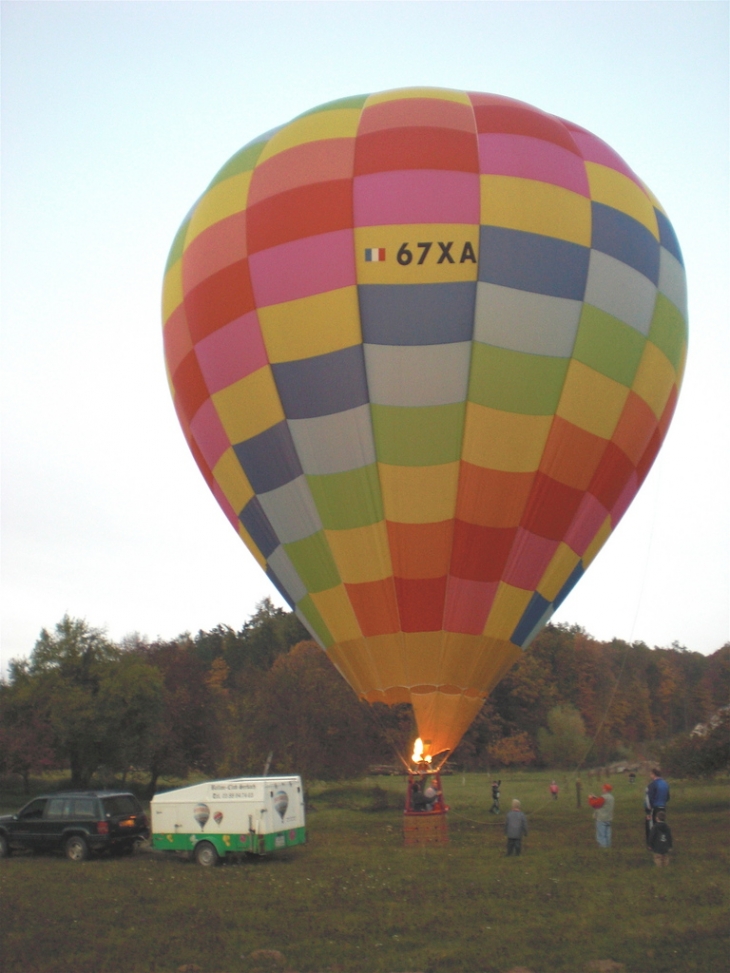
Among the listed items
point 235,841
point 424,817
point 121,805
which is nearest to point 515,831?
point 424,817

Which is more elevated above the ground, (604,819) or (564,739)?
(604,819)

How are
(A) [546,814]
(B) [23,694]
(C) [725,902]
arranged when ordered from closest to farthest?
1. (C) [725,902]
2. (A) [546,814]
3. (B) [23,694]

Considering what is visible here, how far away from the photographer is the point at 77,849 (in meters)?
12.9

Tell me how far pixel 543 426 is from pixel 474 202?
9.35 ft

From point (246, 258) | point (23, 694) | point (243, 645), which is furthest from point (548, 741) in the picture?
point (243, 645)

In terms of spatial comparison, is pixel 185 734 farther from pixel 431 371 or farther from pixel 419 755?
pixel 431 371

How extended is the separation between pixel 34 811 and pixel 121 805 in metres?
1.33

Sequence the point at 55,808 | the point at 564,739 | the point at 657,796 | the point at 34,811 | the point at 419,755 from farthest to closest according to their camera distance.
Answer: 1. the point at 564,739
2. the point at 34,811
3. the point at 55,808
4. the point at 419,755
5. the point at 657,796

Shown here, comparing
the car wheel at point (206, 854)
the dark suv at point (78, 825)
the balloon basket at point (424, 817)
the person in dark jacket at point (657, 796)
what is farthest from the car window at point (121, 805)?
the person in dark jacket at point (657, 796)

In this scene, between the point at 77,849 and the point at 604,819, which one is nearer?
the point at 604,819

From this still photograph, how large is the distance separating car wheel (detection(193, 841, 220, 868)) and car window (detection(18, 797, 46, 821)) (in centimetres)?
276

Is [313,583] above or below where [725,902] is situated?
above

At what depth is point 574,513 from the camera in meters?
11.5

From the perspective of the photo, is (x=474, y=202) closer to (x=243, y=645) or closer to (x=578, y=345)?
(x=578, y=345)
